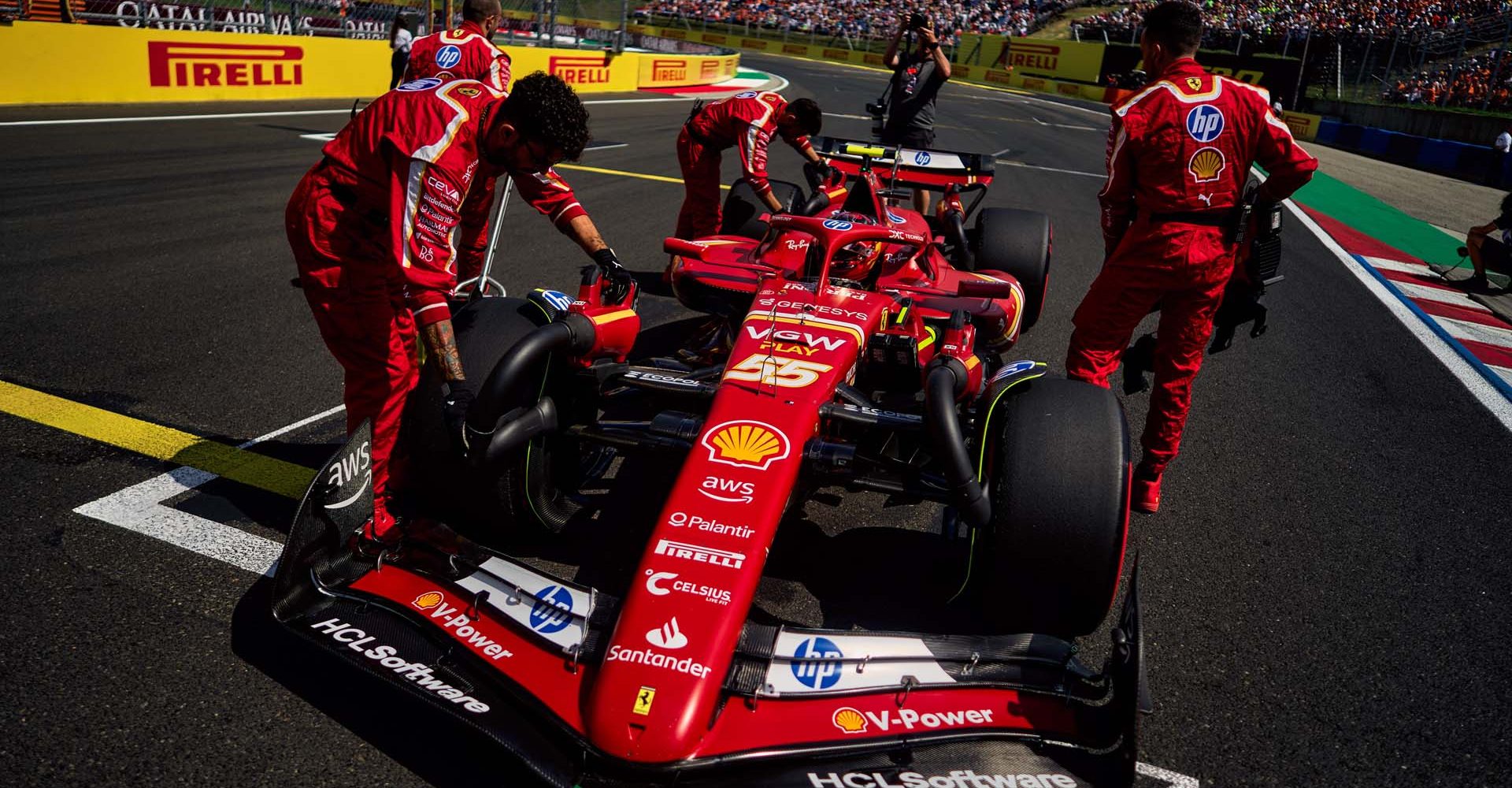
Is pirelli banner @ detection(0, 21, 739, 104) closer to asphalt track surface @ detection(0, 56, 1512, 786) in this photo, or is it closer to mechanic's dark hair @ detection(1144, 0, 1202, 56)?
asphalt track surface @ detection(0, 56, 1512, 786)

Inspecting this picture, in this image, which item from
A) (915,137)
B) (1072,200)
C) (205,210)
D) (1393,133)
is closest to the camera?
(205,210)

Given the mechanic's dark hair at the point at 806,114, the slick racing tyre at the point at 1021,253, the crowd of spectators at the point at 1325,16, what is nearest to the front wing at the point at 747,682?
the slick racing tyre at the point at 1021,253

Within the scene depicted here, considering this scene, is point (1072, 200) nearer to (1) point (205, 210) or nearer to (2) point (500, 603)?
(1) point (205, 210)

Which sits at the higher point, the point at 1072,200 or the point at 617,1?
the point at 617,1

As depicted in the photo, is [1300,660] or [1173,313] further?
[1173,313]

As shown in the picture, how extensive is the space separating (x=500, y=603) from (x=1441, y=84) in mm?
30628

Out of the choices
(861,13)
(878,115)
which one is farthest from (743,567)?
(861,13)

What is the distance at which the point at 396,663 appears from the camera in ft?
8.80

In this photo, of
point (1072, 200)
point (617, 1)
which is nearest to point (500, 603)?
point (1072, 200)

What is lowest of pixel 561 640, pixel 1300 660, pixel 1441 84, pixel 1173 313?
pixel 1300 660

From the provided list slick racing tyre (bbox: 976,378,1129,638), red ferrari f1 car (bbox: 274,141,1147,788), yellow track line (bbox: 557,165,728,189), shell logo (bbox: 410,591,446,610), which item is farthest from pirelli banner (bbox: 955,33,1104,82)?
shell logo (bbox: 410,591,446,610)

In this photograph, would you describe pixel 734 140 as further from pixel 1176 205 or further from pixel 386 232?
pixel 386 232

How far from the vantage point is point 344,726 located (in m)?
2.74

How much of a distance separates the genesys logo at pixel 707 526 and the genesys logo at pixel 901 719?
1.99ft
